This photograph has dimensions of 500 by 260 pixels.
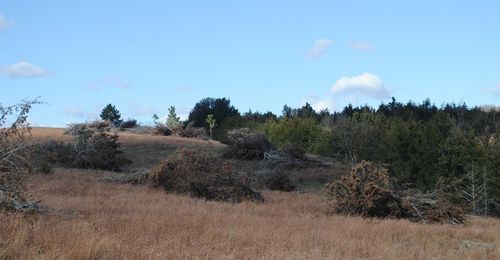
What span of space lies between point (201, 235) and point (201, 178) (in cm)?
940

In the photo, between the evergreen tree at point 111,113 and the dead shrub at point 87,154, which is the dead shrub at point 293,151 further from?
the evergreen tree at point 111,113

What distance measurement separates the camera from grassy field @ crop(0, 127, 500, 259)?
6809 mm

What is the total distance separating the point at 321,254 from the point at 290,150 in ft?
89.9

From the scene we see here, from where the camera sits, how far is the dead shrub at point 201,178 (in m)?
18.3

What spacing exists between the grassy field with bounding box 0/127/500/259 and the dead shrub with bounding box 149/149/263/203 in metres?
2.53

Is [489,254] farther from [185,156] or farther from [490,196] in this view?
[490,196]


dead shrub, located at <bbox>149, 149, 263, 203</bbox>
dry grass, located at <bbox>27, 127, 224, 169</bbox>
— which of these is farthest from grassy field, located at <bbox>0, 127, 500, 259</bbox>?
dry grass, located at <bbox>27, 127, 224, 169</bbox>

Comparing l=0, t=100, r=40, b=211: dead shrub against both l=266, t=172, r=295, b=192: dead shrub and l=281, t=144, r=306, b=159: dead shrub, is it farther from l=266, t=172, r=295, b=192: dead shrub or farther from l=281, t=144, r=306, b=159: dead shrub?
l=281, t=144, r=306, b=159: dead shrub

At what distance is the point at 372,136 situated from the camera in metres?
43.4

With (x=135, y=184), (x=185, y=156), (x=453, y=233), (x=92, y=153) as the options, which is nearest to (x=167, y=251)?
(x=453, y=233)

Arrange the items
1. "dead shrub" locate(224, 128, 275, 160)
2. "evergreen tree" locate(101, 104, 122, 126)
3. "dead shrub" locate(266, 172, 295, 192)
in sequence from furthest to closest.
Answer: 1. "evergreen tree" locate(101, 104, 122, 126)
2. "dead shrub" locate(224, 128, 275, 160)
3. "dead shrub" locate(266, 172, 295, 192)

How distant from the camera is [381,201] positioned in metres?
16.3

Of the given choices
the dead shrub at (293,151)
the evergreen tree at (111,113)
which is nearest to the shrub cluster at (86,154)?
the dead shrub at (293,151)

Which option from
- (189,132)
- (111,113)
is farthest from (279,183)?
(111,113)
